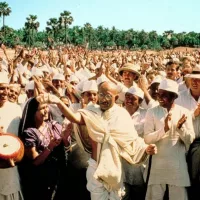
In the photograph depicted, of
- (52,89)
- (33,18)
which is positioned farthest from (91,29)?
(52,89)

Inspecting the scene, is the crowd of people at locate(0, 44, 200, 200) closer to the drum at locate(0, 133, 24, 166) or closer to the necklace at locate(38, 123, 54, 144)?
the necklace at locate(38, 123, 54, 144)

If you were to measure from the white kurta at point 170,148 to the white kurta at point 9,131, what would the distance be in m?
1.75

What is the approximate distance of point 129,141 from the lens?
4434mm

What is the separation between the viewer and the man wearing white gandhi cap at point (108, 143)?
14.1ft

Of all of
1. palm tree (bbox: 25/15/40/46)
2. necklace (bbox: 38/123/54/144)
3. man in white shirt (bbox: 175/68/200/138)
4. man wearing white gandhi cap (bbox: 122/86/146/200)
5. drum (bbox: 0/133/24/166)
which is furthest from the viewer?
palm tree (bbox: 25/15/40/46)

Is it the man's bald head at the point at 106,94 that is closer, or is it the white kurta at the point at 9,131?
the man's bald head at the point at 106,94

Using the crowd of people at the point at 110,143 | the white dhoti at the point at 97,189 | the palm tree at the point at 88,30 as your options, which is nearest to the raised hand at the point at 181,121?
the crowd of people at the point at 110,143

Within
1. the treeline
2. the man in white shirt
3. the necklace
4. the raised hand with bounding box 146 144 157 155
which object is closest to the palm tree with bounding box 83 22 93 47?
the treeline

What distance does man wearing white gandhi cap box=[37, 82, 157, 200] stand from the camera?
430 cm

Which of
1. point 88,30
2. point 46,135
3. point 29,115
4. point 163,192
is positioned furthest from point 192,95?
point 88,30

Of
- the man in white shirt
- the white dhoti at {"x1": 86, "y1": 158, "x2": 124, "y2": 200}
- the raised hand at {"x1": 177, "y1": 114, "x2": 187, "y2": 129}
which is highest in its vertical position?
the man in white shirt

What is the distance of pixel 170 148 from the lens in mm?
4781

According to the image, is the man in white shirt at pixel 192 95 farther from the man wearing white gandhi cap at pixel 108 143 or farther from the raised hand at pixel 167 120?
the man wearing white gandhi cap at pixel 108 143

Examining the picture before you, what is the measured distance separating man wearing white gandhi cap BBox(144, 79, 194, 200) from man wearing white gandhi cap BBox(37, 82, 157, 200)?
1.28 ft
